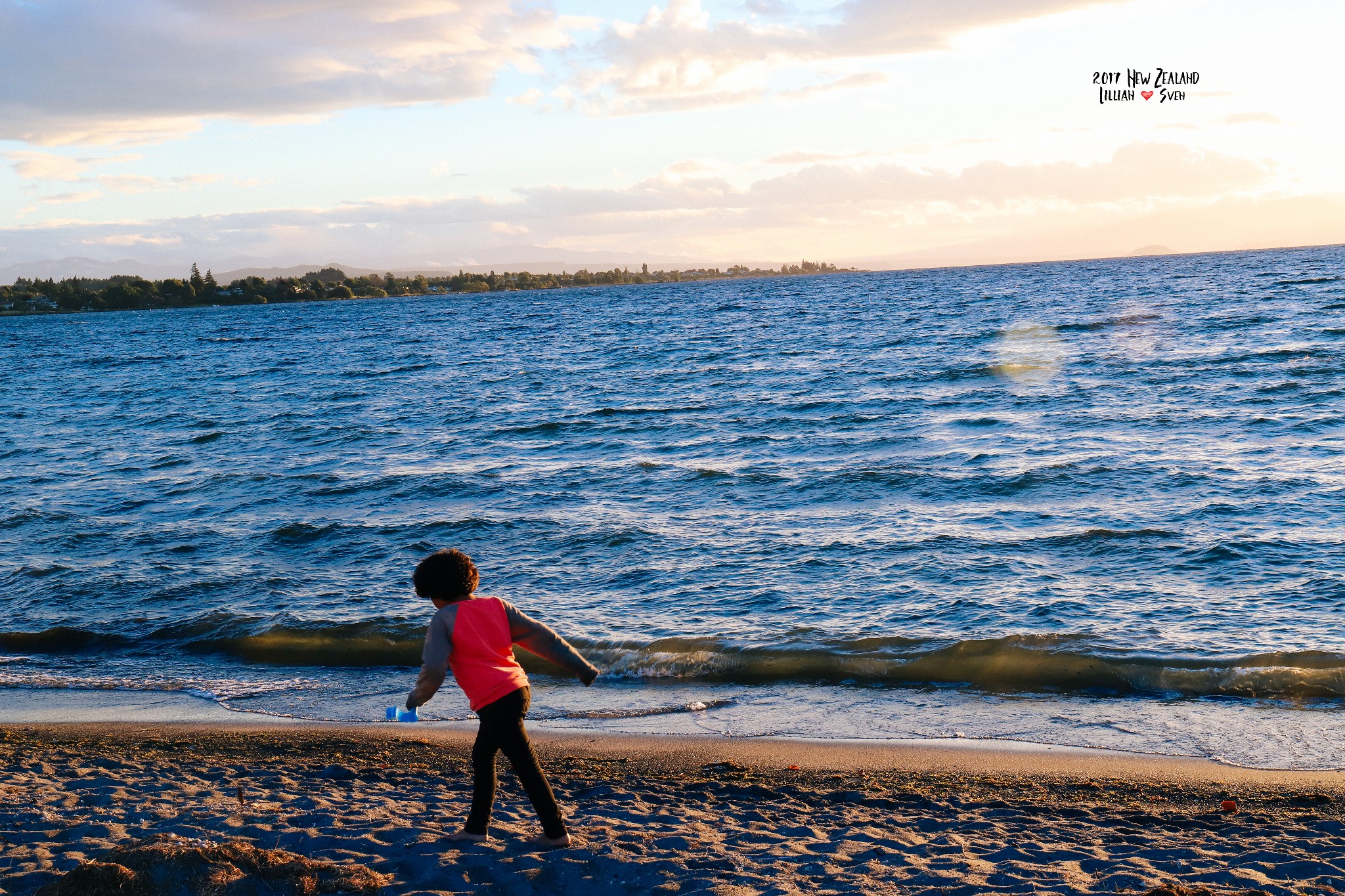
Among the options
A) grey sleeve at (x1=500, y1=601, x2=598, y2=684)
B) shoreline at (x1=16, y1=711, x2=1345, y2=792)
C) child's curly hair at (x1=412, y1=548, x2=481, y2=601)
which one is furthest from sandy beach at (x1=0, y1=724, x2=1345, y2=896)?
child's curly hair at (x1=412, y1=548, x2=481, y2=601)

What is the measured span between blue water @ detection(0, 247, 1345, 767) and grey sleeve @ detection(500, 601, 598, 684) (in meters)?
3.06

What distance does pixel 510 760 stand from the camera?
516 centimetres

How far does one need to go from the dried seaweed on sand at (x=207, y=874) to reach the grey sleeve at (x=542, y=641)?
1342 mm

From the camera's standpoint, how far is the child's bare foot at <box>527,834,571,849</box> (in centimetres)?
519

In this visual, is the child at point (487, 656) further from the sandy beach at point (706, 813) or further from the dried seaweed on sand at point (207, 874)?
the dried seaweed on sand at point (207, 874)

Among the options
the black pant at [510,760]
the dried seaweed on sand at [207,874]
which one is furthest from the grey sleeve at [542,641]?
the dried seaweed on sand at [207,874]

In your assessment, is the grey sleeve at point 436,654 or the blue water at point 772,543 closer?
the grey sleeve at point 436,654

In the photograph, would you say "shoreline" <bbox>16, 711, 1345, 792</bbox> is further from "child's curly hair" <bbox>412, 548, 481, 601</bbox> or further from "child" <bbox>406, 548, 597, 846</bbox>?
"child's curly hair" <bbox>412, 548, 481, 601</bbox>

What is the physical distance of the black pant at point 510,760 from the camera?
503 cm

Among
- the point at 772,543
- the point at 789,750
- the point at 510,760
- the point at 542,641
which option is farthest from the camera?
the point at 772,543

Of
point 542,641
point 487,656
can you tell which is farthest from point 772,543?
point 487,656

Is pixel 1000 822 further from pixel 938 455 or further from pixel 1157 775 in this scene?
pixel 938 455

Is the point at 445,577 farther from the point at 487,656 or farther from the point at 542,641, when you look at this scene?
the point at 542,641

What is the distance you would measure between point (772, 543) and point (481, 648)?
29.1 feet
